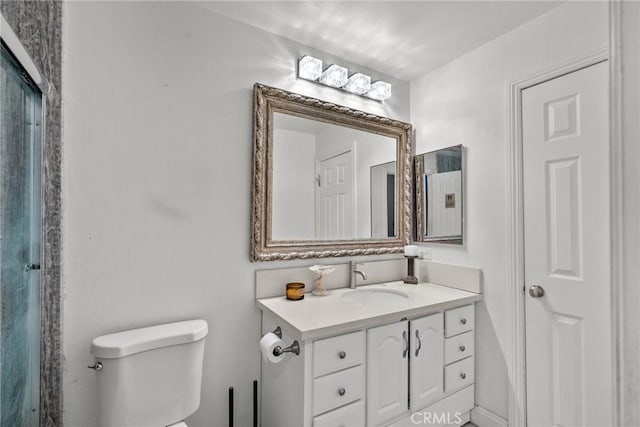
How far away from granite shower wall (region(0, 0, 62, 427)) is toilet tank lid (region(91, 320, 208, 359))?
0.16 metres

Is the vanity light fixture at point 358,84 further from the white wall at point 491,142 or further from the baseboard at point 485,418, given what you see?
the baseboard at point 485,418

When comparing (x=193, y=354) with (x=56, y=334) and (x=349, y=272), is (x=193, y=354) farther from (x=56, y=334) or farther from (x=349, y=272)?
(x=349, y=272)

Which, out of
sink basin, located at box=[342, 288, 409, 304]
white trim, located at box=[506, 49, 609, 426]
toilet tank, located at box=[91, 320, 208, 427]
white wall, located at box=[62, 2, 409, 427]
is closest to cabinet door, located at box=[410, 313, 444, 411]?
sink basin, located at box=[342, 288, 409, 304]

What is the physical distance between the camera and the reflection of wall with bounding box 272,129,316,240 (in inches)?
69.7

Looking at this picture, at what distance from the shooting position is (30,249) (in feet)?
3.74

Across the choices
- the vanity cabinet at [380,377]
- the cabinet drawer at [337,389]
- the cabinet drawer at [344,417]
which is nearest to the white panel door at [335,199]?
the vanity cabinet at [380,377]

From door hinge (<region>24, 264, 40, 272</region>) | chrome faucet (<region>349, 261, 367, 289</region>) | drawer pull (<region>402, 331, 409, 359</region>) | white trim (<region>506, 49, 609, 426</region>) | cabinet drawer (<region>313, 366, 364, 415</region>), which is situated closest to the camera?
door hinge (<region>24, 264, 40, 272</region>)

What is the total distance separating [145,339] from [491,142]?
79.0 inches

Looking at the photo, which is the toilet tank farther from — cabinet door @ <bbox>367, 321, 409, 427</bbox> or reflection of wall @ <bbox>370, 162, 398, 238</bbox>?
reflection of wall @ <bbox>370, 162, 398, 238</bbox>

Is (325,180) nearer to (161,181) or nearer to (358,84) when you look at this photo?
(358,84)

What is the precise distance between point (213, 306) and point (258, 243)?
1.26ft

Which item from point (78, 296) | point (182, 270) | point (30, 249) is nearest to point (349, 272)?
point (182, 270)
